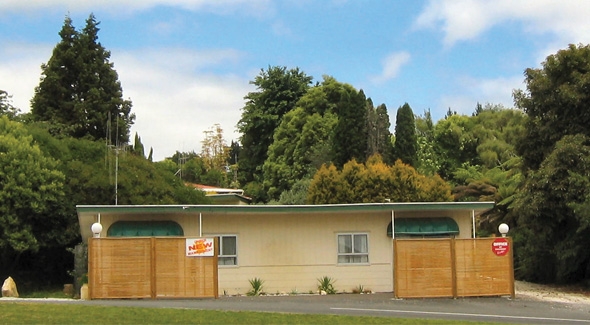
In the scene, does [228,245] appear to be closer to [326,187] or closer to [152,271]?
[152,271]

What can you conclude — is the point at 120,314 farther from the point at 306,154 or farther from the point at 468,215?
the point at 306,154

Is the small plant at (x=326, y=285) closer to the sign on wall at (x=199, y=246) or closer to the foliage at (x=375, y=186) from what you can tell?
the sign on wall at (x=199, y=246)

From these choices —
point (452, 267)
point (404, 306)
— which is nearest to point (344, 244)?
point (452, 267)

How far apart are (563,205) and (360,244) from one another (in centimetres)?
688

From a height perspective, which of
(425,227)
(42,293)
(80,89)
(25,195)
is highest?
(80,89)

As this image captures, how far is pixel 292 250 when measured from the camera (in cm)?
2445

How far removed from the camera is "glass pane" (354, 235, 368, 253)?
24688 mm

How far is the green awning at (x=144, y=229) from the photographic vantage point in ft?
76.8

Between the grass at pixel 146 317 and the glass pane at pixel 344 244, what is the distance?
25.7ft

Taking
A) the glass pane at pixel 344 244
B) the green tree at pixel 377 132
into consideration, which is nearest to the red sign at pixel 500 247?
the glass pane at pixel 344 244

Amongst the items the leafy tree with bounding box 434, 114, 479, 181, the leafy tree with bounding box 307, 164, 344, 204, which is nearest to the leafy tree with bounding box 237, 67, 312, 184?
the leafy tree with bounding box 434, 114, 479, 181

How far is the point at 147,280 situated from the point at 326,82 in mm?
40570

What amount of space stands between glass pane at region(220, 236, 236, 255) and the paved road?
210 centimetres

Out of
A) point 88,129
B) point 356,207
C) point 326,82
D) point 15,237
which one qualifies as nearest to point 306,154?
point 326,82
